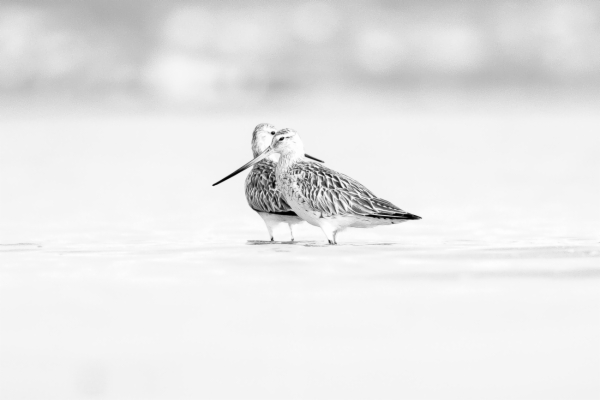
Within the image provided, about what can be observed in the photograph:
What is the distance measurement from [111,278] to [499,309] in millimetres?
3220

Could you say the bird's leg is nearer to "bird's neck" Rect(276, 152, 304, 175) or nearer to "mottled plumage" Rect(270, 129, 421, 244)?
"mottled plumage" Rect(270, 129, 421, 244)

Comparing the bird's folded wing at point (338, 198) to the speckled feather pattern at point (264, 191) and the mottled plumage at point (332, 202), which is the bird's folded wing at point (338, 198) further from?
the speckled feather pattern at point (264, 191)

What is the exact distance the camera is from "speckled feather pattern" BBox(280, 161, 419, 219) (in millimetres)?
12727

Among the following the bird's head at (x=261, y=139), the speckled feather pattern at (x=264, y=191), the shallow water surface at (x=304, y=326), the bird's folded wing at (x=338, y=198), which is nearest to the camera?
the shallow water surface at (x=304, y=326)

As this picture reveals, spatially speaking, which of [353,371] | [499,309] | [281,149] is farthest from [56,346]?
[281,149]

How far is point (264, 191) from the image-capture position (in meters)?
13.6

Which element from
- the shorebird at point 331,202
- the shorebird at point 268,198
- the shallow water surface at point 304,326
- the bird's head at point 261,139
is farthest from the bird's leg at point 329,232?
the bird's head at point 261,139

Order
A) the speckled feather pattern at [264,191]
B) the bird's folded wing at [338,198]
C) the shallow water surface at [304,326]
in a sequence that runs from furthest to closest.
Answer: the speckled feather pattern at [264,191]
the bird's folded wing at [338,198]
the shallow water surface at [304,326]

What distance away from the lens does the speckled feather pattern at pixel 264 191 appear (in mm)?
13356

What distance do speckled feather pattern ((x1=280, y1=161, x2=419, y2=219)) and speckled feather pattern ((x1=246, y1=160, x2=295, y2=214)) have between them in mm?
262

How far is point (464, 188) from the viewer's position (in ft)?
67.4

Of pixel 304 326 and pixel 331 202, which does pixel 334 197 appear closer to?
pixel 331 202

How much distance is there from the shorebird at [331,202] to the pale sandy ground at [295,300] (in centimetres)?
28

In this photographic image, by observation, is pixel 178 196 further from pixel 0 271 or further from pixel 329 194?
pixel 0 271
